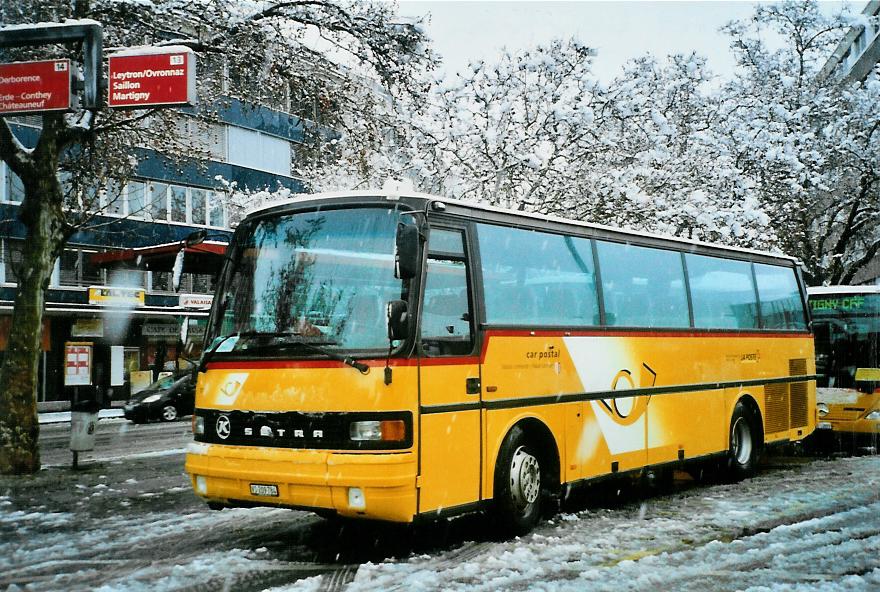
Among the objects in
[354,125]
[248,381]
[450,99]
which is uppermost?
[450,99]

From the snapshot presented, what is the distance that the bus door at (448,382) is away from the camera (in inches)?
309

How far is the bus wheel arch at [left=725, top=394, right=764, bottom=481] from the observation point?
42.4 feet

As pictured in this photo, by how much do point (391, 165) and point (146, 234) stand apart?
1642 cm

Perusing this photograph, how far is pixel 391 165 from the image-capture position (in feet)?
82.0

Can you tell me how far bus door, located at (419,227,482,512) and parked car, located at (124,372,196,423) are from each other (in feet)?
67.6

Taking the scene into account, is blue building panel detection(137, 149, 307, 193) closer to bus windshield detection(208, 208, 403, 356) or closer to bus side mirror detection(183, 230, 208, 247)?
bus side mirror detection(183, 230, 208, 247)

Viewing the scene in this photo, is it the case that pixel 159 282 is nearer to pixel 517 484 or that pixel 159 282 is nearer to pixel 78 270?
pixel 78 270

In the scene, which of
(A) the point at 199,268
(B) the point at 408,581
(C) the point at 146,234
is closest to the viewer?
(B) the point at 408,581

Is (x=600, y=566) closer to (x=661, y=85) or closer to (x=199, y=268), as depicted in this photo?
(x=199, y=268)

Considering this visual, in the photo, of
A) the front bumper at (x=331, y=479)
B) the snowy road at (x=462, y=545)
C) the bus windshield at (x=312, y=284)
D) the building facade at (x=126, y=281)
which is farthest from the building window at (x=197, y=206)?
the front bumper at (x=331, y=479)

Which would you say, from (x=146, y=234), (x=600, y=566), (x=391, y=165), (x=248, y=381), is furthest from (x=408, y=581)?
(x=146, y=234)

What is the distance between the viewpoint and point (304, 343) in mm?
7977

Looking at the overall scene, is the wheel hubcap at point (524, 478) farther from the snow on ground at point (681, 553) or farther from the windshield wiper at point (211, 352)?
the windshield wiper at point (211, 352)

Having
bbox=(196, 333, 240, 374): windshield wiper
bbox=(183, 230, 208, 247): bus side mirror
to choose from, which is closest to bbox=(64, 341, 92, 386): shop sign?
bbox=(183, 230, 208, 247): bus side mirror
